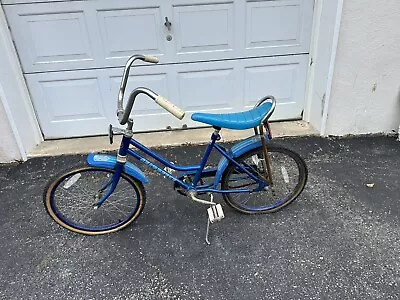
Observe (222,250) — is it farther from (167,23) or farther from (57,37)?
(57,37)

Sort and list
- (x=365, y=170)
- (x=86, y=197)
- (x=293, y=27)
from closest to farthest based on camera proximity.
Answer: (x=86, y=197) < (x=365, y=170) < (x=293, y=27)

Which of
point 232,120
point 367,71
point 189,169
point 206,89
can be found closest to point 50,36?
point 206,89

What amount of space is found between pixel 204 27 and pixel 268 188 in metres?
1.64

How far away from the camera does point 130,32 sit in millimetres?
3207

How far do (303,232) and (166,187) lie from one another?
45.9 inches

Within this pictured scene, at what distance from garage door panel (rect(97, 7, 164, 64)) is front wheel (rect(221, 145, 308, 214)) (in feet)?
4.94

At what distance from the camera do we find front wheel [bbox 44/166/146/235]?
93.1 inches

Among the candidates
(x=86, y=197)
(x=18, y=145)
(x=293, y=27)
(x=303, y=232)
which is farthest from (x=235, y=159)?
(x=18, y=145)

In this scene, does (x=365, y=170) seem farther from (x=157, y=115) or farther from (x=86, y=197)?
(x=86, y=197)

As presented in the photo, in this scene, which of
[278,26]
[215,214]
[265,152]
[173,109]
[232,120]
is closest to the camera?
[173,109]

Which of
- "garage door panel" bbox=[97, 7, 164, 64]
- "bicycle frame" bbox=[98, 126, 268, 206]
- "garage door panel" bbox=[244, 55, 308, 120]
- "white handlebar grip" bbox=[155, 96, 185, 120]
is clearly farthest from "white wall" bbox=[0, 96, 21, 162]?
"garage door panel" bbox=[244, 55, 308, 120]

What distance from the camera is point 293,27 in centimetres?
332

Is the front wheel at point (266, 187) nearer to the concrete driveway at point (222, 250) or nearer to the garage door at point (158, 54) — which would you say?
the concrete driveway at point (222, 250)

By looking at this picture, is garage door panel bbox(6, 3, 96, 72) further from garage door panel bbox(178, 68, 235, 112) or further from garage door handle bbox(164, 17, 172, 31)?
garage door panel bbox(178, 68, 235, 112)
